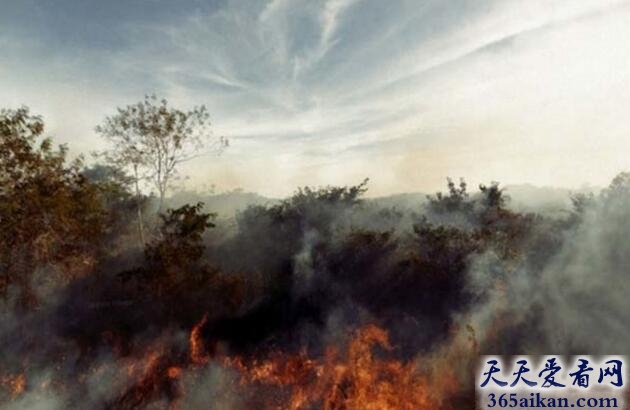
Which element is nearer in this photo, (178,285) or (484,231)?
(178,285)

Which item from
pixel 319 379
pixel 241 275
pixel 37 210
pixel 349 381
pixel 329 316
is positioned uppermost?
pixel 37 210

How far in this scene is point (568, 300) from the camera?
18875 millimetres

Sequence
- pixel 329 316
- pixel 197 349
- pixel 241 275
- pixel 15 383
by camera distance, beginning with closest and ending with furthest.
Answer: pixel 15 383 → pixel 197 349 → pixel 329 316 → pixel 241 275

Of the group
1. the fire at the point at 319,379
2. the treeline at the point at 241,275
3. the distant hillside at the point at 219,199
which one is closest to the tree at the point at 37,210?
the treeline at the point at 241,275

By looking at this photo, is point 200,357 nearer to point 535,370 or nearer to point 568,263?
point 535,370

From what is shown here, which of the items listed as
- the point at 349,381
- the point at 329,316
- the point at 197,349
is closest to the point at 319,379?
the point at 349,381

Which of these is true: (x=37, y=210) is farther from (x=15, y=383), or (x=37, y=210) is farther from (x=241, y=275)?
(x=241, y=275)

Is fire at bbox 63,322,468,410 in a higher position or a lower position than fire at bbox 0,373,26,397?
lower

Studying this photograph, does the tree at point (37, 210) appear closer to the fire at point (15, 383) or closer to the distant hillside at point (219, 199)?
the fire at point (15, 383)

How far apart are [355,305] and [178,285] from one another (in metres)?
7.52

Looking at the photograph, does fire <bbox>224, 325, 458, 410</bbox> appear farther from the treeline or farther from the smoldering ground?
the treeline

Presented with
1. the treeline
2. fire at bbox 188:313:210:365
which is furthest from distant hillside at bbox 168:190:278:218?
fire at bbox 188:313:210:365

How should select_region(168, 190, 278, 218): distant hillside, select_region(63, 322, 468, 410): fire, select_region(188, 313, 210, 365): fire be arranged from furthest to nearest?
select_region(168, 190, 278, 218): distant hillside
select_region(188, 313, 210, 365): fire
select_region(63, 322, 468, 410): fire

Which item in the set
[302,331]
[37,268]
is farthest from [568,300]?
[37,268]
